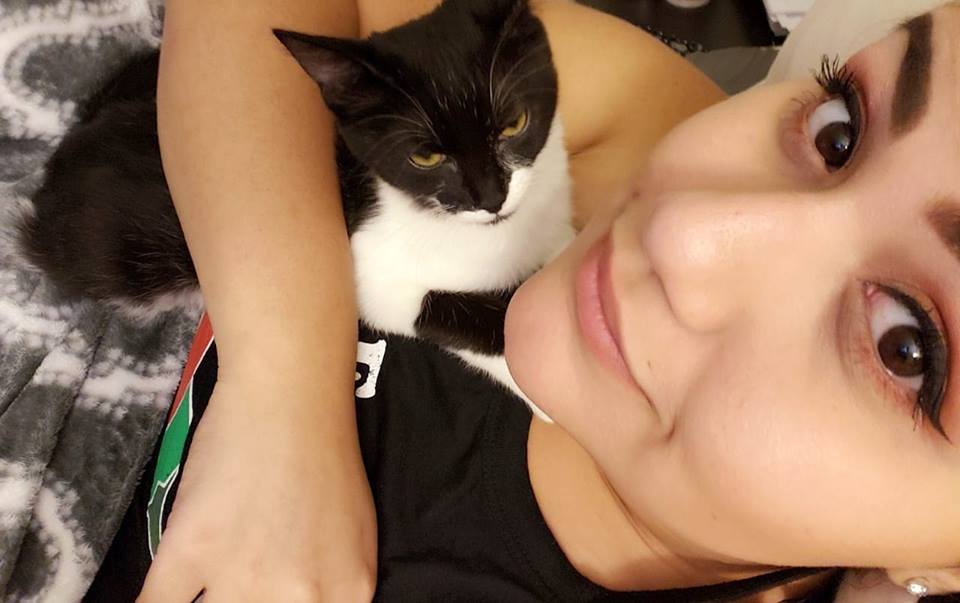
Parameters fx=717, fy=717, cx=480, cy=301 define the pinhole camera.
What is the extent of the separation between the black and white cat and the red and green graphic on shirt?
15cm

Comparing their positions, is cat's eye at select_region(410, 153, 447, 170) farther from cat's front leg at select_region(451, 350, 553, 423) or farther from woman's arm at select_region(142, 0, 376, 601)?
cat's front leg at select_region(451, 350, 553, 423)

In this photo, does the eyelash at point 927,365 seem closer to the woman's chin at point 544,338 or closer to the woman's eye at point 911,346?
the woman's eye at point 911,346

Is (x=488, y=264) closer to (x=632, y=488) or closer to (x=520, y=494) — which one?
(x=520, y=494)

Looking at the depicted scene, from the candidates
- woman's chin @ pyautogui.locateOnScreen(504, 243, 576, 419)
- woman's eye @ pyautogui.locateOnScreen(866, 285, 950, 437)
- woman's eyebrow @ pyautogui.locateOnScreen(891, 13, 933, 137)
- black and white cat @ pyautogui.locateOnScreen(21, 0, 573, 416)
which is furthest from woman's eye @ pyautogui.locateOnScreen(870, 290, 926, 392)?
black and white cat @ pyautogui.locateOnScreen(21, 0, 573, 416)

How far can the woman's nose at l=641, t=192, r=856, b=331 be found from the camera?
603 mm

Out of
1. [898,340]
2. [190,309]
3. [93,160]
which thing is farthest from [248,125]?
[898,340]

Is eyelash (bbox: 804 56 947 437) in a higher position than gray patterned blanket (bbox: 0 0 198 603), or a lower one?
higher

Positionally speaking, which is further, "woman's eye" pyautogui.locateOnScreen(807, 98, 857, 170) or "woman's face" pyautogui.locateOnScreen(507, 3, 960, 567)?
"woman's eye" pyautogui.locateOnScreen(807, 98, 857, 170)

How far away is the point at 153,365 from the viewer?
3.50 feet

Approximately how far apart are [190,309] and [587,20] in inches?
32.0

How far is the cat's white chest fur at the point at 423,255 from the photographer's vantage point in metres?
1.04

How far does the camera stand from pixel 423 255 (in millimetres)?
1046

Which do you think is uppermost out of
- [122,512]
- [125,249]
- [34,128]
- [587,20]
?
[587,20]

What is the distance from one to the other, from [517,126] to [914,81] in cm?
51
